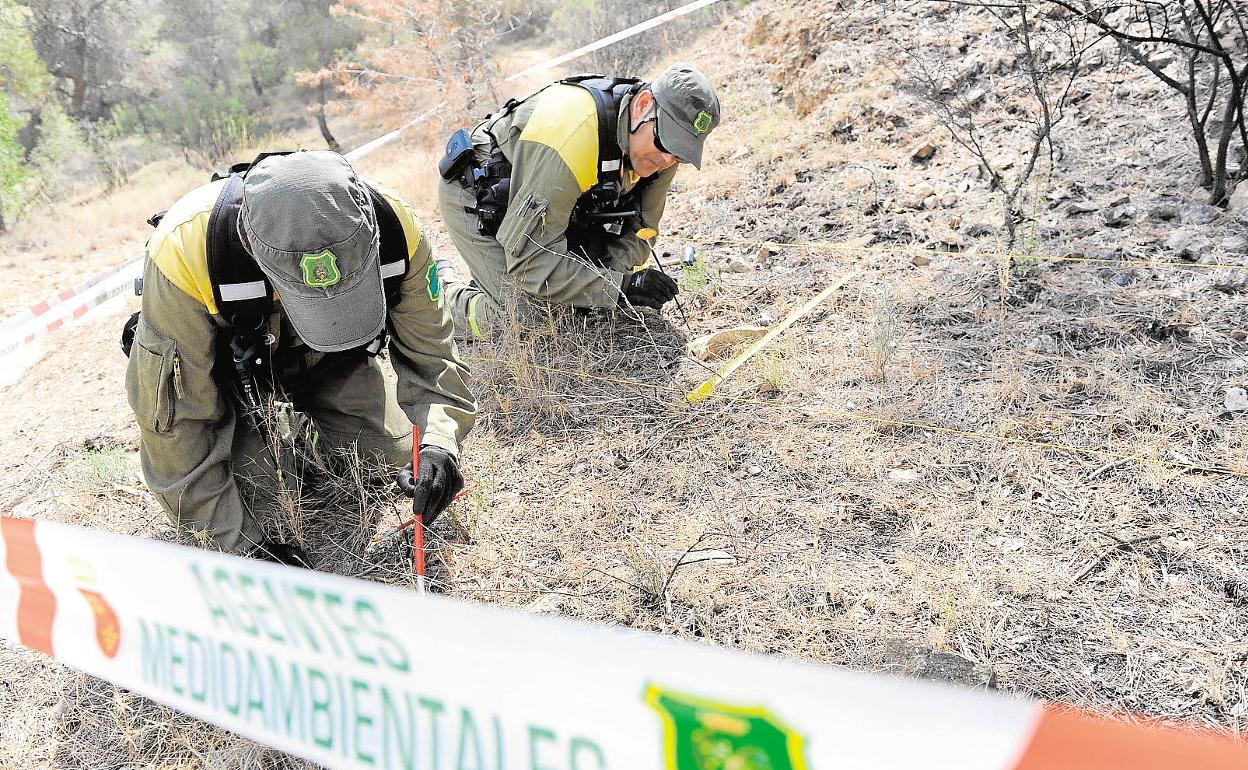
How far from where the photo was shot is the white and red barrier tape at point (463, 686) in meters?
1.03

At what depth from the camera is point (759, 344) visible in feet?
11.7

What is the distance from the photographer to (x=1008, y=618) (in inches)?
87.4

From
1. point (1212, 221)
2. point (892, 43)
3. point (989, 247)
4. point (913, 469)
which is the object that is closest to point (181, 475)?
point (913, 469)

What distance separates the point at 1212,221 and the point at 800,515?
2469 mm

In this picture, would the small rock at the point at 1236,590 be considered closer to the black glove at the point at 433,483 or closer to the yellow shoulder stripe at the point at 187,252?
the black glove at the point at 433,483

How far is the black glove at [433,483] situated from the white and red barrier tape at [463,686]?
80cm

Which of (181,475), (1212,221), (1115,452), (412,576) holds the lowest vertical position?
(412,576)

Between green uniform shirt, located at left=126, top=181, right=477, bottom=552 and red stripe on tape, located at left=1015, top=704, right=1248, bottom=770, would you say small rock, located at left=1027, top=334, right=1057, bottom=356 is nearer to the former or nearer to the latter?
green uniform shirt, located at left=126, top=181, right=477, bottom=552

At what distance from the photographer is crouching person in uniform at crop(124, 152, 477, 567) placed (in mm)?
2178

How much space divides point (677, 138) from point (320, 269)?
1775 millimetres

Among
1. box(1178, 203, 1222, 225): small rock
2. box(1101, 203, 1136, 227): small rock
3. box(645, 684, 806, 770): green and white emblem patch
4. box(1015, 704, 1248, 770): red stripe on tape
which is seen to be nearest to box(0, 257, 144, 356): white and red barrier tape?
box(645, 684, 806, 770): green and white emblem patch

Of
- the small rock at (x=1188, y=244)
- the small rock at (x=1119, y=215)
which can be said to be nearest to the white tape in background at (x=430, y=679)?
the small rock at (x=1188, y=244)

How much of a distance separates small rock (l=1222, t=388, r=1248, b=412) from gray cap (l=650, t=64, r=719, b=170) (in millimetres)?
2114

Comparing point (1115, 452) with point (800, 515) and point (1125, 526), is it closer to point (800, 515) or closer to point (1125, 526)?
point (1125, 526)
